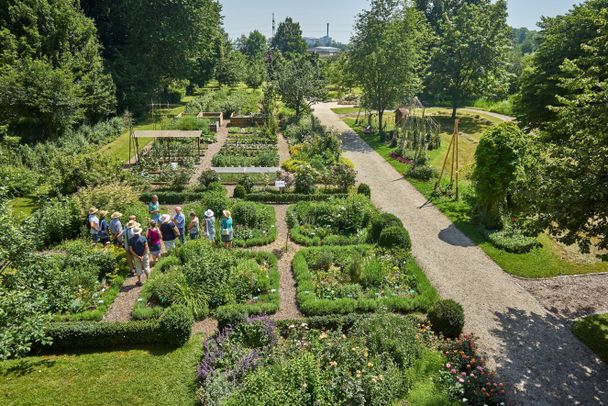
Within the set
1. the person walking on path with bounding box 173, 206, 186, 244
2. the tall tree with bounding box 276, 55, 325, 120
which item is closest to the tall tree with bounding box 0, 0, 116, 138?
the tall tree with bounding box 276, 55, 325, 120

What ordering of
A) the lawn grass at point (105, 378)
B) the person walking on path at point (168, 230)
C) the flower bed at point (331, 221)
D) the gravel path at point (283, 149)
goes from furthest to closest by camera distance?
the gravel path at point (283, 149) < the flower bed at point (331, 221) < the person walking on path at point (168, 230) < the lawn grass at point (105, 378)

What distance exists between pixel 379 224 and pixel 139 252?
798 centimetres

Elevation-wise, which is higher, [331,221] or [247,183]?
[247,183]


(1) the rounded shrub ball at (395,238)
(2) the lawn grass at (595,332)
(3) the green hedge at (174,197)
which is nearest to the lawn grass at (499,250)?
(2) the lawn grass at (595,332)

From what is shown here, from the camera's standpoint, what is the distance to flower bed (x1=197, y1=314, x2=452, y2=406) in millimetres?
7609

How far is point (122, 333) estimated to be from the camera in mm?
9625

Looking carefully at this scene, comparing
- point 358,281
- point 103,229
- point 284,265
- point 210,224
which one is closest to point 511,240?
point 358,281

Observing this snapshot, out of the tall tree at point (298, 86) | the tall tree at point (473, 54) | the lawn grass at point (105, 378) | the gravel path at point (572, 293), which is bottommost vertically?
the lawn grass at point (105, 378)

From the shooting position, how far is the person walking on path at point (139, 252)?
37.9 feet

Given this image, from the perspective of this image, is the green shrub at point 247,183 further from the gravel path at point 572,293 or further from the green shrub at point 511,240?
the gravel path at point 572,293

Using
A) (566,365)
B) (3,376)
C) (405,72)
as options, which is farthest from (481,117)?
(3,376)

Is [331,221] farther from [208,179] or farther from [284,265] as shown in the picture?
[208,179]

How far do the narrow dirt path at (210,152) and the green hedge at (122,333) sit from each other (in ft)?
37.1

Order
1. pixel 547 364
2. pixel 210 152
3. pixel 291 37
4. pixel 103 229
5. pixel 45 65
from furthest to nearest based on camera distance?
pixel 291 37 < pixel 210 152 < pixel 45 65 < pixel 103 229 < pixel 547 364
